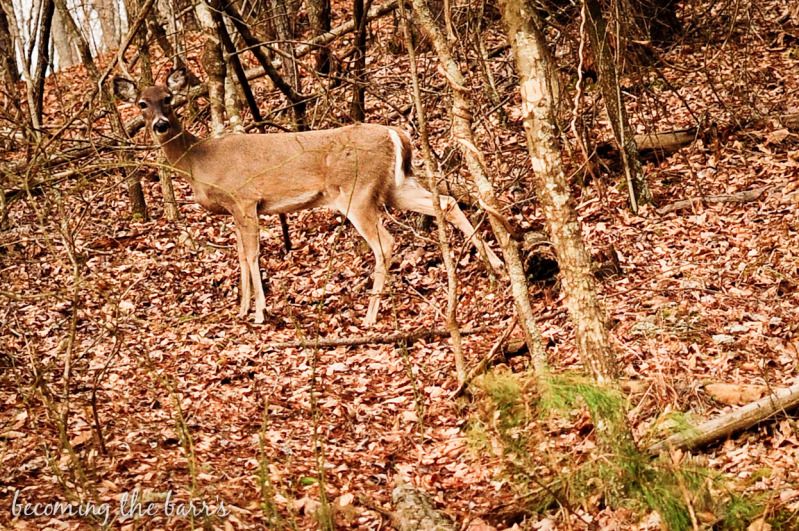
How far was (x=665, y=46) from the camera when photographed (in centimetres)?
1263

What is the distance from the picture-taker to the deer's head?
364 inches

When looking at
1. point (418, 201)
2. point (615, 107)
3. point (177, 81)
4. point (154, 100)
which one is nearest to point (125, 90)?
point (154, 100)

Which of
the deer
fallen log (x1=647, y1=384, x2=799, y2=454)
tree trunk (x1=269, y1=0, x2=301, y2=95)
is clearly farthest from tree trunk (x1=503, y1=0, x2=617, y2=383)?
tree trunk (x1=269, y1=0, x2=301, y2=95)

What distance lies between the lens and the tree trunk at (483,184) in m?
5.66

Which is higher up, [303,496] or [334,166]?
[334,166]

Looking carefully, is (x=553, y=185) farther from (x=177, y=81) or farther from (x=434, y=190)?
(x=177, y=81)

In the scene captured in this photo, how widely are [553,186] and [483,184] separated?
113 cm

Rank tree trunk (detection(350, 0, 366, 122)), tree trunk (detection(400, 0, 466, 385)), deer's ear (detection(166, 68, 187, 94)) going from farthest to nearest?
tree trunk (detection(350, 0, 366, 122))
deer's ear (detection(166, 68, 187, 94))
tree trunk (detection(400, 0, 466, 385))

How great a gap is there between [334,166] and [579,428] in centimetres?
448

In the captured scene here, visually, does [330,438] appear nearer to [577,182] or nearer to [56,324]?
[56,324]

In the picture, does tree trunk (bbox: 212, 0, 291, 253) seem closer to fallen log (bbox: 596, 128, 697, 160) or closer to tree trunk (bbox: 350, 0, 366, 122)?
tree trunk (bbox: 350, 0, 366, 122)

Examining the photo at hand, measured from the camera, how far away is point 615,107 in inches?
349

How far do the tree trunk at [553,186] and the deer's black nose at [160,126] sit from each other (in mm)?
5269

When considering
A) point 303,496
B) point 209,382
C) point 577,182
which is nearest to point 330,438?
point 303,496
